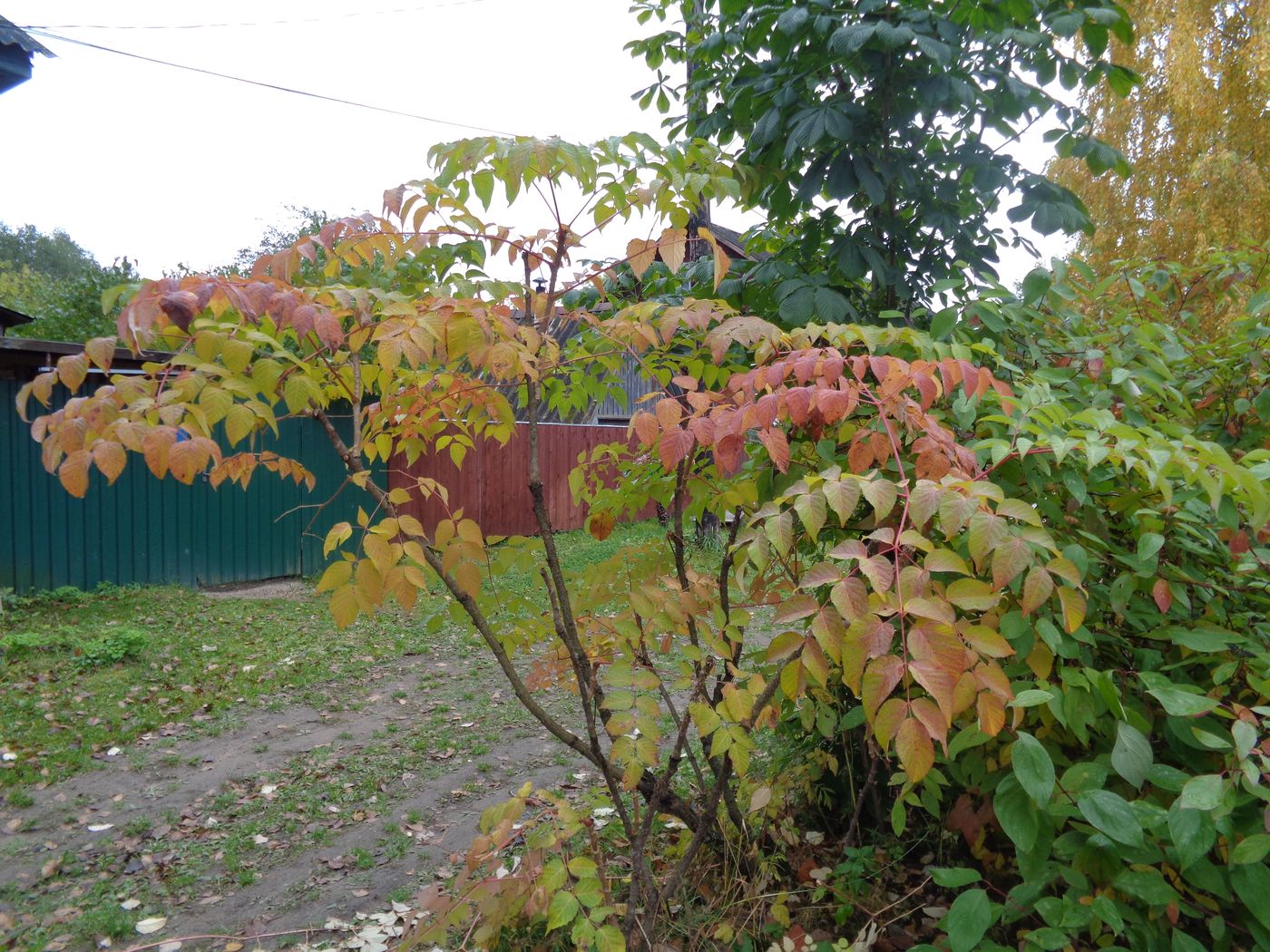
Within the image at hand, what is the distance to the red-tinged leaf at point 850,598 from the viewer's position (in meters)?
1.13

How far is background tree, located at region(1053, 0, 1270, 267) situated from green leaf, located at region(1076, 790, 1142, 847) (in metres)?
9.35

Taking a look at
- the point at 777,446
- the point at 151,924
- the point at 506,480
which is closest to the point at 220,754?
the point at 151,924

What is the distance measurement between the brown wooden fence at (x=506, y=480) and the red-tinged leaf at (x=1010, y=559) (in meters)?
9.06

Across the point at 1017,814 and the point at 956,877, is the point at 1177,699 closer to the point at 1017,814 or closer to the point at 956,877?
the point at 1017,814

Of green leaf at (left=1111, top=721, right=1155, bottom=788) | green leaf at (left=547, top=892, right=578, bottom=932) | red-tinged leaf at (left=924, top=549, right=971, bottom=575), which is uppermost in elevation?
red-tinged leaf at (left=924, top=549, right=971, bottom=575)

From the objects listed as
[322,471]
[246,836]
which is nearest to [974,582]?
[246,836]

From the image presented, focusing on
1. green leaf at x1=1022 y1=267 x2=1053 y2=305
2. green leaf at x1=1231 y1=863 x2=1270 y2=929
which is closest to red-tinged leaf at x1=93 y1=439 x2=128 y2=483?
green leaf at x1=1231 y1=863 x2=1270 y2=929

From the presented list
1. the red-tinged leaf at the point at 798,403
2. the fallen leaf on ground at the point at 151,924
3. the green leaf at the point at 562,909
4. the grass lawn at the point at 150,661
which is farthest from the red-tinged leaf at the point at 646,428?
the fallen leaf on ground at the point at 151,924

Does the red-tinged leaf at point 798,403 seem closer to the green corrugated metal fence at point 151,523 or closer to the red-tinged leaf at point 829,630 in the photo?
the red-tinged leaf at point 829,630

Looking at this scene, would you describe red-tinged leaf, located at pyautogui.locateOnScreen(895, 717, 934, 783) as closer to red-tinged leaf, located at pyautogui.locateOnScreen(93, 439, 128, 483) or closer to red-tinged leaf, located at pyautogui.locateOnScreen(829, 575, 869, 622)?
red-tinged leaf, located at pyautogui.locateOnScreen(829, 575, 869, 622)

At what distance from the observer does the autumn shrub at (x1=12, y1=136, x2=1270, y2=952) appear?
120 centimetres

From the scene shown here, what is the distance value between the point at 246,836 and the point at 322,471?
676 cm

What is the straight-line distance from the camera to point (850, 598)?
3.77 feet

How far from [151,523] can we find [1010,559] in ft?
28.0
